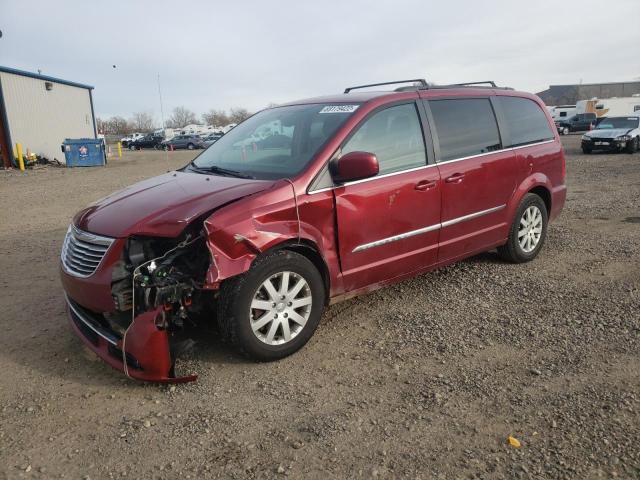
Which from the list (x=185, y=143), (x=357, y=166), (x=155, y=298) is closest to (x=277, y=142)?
(x=357, y=166)

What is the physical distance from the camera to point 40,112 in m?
24.6

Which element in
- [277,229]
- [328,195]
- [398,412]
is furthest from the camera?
[328,195]

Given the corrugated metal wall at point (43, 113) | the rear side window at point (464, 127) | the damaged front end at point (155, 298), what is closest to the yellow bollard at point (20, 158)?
the corrugated metal wall at point (43, 113)

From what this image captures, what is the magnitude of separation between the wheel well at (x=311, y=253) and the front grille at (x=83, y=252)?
116 cm

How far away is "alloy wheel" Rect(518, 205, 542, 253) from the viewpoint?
5.40 metres

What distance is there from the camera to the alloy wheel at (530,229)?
5.40m

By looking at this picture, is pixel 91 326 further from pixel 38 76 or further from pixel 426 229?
pixel 38 76

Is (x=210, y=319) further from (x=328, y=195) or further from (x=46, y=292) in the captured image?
(x=46, y=292)

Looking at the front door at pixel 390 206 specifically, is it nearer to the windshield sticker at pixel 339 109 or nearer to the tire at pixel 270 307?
the windshield sticker at pixel 339 109

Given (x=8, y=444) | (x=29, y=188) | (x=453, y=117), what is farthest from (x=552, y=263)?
(x=29, y=188)

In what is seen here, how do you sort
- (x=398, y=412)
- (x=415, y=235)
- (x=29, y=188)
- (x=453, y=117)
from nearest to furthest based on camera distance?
(x=398, y=412)
(x=415, y=235)
(x=453, y=117)
(x=29, y=188)

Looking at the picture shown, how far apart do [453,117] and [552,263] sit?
6.90 ft

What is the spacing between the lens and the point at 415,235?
4238 mm

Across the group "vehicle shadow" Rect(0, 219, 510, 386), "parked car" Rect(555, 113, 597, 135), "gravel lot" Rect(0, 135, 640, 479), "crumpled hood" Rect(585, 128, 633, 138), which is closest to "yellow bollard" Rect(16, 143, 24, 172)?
"vehicle shadow" Rect(0, 219, 510, 386)
